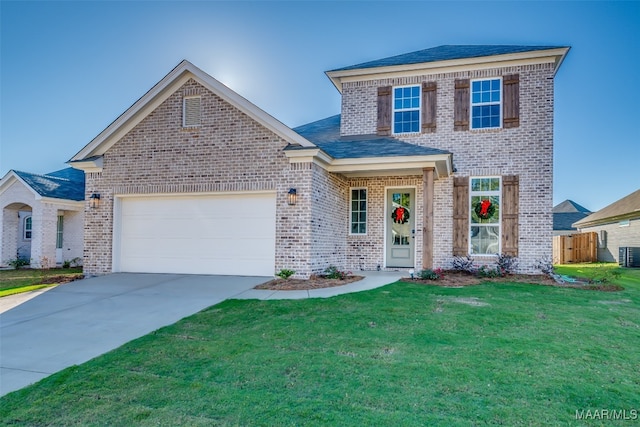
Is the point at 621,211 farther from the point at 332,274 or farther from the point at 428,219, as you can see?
the point at 332,274

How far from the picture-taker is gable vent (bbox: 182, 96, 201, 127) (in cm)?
1063

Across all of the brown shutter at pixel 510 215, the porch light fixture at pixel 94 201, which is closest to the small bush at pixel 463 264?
the brown shutter at pixel 510 215

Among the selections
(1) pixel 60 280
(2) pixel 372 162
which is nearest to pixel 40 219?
(1) pixel 60 280

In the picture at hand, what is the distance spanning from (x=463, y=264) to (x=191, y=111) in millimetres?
8626

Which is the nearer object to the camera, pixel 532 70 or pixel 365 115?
pixel 532 70

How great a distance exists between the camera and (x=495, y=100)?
11.7 metres

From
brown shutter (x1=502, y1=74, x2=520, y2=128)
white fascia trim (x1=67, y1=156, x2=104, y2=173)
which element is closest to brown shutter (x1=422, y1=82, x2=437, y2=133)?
brown shutter (x1=502, y1=74, x2=520, y2=128)

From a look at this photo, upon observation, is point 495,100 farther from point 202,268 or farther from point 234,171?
point 202,268

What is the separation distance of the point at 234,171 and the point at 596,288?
8982 millimetres

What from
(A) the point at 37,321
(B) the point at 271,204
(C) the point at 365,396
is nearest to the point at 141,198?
(B) the point at 271,204

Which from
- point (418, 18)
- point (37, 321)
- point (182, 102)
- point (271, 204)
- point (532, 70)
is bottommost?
point (37, 321)

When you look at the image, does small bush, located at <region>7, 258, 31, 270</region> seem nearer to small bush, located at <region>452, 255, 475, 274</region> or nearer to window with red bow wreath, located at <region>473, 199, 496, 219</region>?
small bush, located at <region>452, 255, 475, 274</region>

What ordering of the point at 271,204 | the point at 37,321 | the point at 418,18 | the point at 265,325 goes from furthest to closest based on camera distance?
the point at 418,18
the point at 271,204
the point at 37,321
the point at 265,325

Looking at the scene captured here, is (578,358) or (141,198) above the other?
(141,198)
